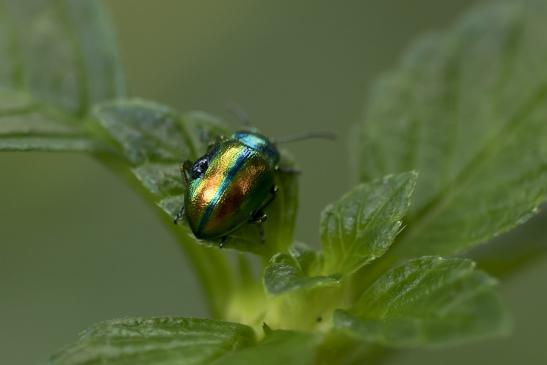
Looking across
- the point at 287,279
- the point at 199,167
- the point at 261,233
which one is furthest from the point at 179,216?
the point at 287,279

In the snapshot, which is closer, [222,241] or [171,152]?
[222,241]

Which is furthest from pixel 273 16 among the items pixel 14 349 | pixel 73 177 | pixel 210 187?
pixel 210 187

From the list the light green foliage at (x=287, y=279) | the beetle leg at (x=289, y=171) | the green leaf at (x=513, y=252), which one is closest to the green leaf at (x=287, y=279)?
the light green foliage at (x=287, y=279)

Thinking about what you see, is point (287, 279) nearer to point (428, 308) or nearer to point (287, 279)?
point (287, 279)

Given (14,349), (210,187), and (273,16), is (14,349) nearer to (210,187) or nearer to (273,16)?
(210,187)

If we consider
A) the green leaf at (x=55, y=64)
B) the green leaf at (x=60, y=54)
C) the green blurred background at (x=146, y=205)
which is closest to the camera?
the green leaf at (x=55, y=64)

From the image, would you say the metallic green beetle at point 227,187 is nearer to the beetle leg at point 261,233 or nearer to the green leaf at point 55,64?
the beetle leg at point 261,233
